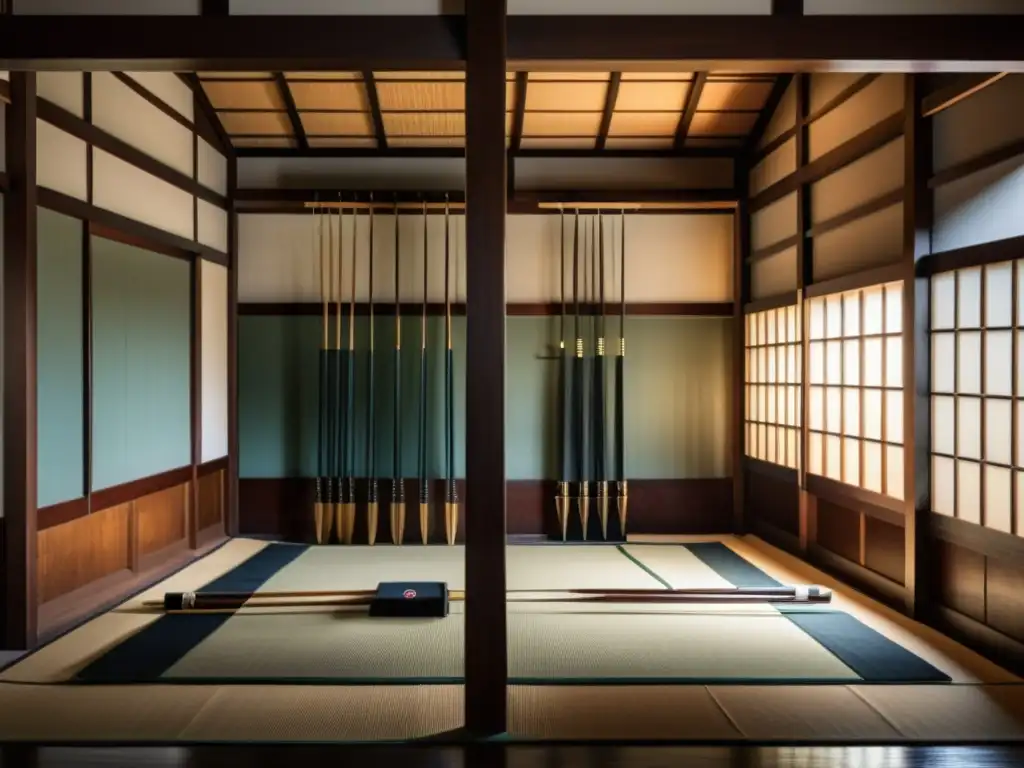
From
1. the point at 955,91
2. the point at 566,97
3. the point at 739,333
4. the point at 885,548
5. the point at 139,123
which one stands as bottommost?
the point at 885,548

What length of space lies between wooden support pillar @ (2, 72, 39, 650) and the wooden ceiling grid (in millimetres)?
2404

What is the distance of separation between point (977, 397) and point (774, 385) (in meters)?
2.66

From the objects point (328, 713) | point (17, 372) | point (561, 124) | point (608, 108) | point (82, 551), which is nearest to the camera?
point (328, 713)

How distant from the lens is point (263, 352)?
24.2 feet

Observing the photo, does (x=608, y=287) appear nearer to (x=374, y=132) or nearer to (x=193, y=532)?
(x=374, y=132)

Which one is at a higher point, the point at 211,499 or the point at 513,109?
the point at 513,109

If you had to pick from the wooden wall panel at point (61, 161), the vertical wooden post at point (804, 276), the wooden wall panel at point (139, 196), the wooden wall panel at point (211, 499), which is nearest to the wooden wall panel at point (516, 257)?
the wooden wall panel at point (139, 196)

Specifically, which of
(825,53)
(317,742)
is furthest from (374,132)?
(317,742)

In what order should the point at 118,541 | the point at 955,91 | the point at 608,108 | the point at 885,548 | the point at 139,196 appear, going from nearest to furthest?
the point at 955,91, the point at 885,548, the point at 118,541, the point at 139,196, the point at 608,108

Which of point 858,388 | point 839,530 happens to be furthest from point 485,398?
point 839,530

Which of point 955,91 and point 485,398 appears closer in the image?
point 485,398

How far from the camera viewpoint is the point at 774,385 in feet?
22.3

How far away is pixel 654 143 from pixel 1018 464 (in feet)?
14.1

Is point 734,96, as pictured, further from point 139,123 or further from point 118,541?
point 118,541
